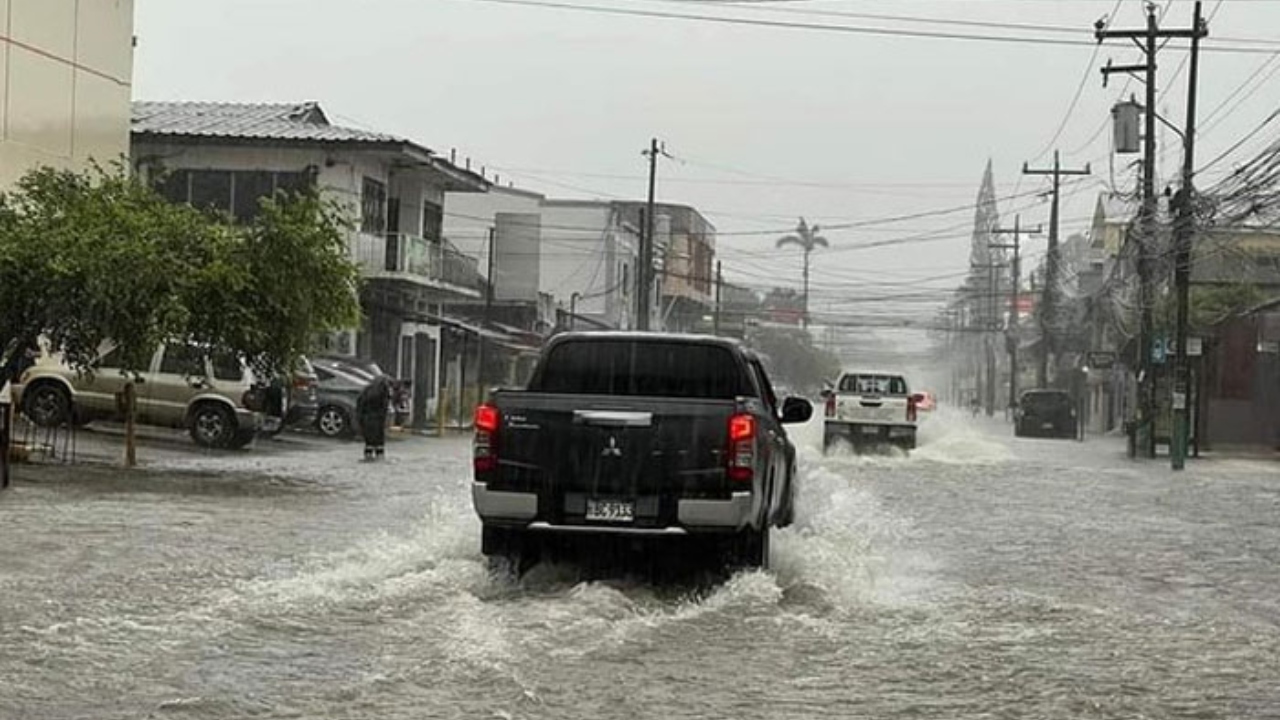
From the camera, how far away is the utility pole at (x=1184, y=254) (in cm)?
3603

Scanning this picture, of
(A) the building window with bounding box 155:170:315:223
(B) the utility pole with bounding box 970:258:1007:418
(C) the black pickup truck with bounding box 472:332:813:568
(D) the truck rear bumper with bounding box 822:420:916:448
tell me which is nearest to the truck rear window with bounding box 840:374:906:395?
(D) the truck rear bumper with bounding box 822:420:916:448

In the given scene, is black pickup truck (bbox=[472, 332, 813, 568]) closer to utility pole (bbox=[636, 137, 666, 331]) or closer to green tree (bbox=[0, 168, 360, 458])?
green tree (bbox=[0, 168, 360, 458])

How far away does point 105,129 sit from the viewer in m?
32.8

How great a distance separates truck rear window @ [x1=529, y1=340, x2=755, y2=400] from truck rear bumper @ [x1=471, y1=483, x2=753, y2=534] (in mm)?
1842

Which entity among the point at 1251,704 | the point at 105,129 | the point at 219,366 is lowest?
the point at 1251,704

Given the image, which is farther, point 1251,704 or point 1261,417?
point 1261,417

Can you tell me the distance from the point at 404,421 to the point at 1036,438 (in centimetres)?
2197

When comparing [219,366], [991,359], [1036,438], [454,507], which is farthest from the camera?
[991,359]

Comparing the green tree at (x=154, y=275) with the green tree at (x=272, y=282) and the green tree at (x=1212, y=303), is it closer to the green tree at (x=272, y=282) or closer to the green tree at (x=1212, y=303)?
the green tree at (x=272, y=282)

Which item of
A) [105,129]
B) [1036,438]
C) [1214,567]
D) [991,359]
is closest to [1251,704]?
[1214,567]

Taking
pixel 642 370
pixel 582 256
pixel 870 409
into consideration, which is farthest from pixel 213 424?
pixel 582 256

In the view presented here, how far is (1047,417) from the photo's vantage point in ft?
180

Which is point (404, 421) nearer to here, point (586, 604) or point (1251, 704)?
point (586, 604)

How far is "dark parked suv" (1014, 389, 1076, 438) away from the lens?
5500 cm
